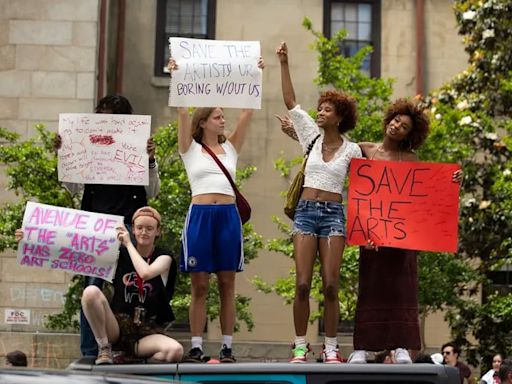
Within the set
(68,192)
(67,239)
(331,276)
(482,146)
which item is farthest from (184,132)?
(482,146)

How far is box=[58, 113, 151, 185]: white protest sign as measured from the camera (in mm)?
9023

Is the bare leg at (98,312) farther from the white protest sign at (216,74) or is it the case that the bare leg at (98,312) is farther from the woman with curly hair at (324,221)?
the white protest sign at (216,74)

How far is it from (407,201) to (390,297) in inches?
28.5

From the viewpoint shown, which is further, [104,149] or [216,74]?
[104,149]

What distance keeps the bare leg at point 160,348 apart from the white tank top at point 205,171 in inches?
55.0

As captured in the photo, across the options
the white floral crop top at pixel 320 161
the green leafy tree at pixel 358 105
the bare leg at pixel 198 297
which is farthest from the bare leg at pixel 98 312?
the green leafy tree at pixel 358 105

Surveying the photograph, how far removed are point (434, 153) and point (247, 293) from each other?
505 centimetres

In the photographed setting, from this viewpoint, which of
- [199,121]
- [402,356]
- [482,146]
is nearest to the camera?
[402,356]

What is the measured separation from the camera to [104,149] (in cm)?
920

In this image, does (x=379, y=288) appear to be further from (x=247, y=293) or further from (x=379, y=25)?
(x=379, y=25)

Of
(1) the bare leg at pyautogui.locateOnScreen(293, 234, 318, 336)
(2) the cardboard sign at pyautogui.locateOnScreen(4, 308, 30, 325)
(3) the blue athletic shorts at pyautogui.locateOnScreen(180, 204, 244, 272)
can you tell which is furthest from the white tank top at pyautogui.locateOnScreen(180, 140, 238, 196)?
(2) the cardboard sign at pyautogui.locateOnScreen(4, 308, 30, 325)

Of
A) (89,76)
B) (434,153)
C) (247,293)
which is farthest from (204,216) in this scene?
(247,293)

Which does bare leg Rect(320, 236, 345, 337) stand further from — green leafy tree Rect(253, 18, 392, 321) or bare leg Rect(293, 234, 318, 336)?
green leafy tree Rect(253, 18, 392, 321)

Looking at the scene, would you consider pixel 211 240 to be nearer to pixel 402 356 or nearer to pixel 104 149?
pixel 104 149
